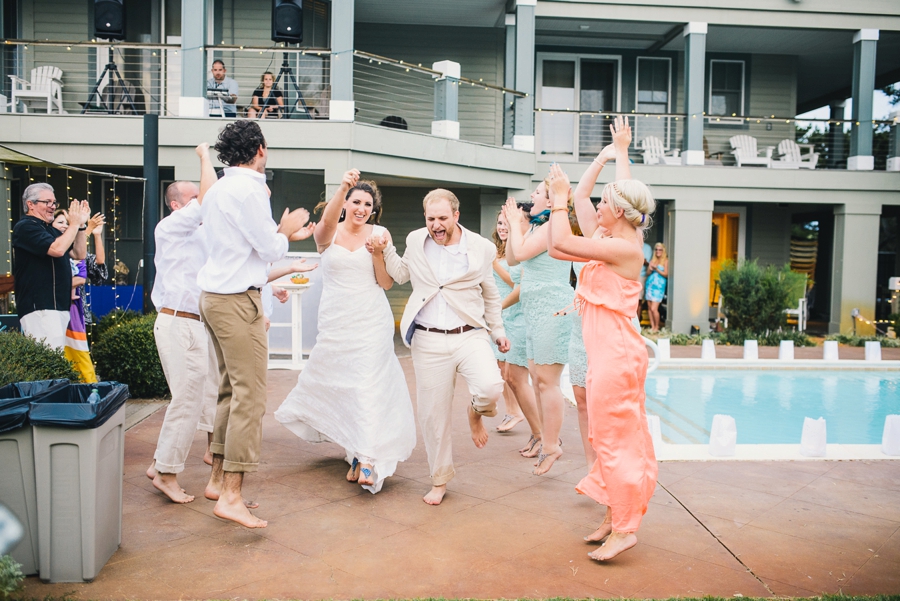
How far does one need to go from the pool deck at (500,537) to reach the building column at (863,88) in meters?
11.6

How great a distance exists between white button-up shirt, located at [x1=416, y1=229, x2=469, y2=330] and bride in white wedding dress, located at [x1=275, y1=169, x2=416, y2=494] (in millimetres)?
303

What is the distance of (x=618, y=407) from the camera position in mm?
3783

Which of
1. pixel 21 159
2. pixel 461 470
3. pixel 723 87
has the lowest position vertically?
pixel 461 470

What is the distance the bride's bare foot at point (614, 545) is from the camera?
3.65m

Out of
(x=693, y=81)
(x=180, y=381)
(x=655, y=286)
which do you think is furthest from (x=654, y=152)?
(x=180, y=381)

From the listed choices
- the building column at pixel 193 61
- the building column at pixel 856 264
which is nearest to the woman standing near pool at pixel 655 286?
the building column at pixel 856 264

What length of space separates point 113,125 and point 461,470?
8777mm

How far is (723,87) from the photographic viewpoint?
1706cm

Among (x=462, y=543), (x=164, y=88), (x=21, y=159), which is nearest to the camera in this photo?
(x=462, y=543)

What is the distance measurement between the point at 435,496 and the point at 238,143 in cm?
238

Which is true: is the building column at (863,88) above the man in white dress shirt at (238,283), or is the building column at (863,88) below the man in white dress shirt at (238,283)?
above

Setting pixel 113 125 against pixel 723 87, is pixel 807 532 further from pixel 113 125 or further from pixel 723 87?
pixel 723 87

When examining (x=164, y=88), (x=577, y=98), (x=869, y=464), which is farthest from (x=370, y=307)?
Result: (x=577, y=98)

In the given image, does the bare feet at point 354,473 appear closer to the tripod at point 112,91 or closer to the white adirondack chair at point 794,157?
the tripod at point 112,91
